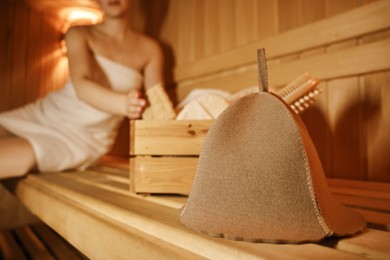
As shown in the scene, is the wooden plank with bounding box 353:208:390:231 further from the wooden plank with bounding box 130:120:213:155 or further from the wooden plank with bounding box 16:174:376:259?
the wooden plank with bounding box 130:120:213:155

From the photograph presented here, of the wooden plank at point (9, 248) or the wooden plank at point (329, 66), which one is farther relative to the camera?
the wooden plank at point (9, 248)

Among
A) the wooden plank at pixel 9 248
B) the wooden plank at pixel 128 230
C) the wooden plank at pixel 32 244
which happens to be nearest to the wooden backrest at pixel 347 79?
the wooden plank at pixel 128 230

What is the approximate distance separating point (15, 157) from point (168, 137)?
2.82 ft

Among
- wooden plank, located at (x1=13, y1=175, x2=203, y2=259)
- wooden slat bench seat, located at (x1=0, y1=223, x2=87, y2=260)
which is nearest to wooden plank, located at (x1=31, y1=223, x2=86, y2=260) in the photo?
wooden slat bench seat, located at (x1=0, y1=223, x2=87, y2=260)

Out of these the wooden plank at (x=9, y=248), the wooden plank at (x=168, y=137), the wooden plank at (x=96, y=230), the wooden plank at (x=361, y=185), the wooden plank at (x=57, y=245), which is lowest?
the wooden plank at (x=9, y=248)

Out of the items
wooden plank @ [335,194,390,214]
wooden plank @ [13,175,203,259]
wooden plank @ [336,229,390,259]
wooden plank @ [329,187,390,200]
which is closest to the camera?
wooden plank @ [336,229,390,259]

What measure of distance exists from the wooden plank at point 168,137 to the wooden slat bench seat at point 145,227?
134 mm

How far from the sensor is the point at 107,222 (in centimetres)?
72

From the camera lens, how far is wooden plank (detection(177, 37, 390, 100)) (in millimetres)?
1073

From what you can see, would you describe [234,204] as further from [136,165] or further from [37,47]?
[37,47]

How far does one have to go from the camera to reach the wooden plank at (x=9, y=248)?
1655 millimetres

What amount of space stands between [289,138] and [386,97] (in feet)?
2.56

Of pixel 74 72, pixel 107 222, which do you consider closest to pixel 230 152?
pixel 107 222

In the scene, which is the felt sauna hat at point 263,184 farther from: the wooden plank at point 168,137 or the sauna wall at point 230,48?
the sauna wall at point 230,48
